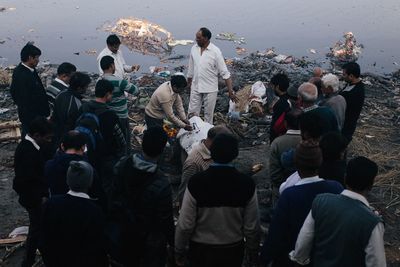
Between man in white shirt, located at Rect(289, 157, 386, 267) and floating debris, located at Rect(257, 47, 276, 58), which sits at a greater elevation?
man in white shirt, located at Rect(289, 157, 386, 267)

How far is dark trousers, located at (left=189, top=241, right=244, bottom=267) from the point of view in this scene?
3289 millimetres

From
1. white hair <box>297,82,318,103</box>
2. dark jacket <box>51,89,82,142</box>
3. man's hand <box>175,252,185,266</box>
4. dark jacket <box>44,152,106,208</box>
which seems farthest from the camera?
dark jacket <box>51,89,82,142</box>

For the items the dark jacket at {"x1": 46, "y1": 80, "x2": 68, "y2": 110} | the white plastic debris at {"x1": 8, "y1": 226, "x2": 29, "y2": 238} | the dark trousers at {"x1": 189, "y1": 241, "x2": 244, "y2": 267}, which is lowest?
the white plastic debris at {"x1": 8, "y1": 226, "x2": 29, "y2": 238}

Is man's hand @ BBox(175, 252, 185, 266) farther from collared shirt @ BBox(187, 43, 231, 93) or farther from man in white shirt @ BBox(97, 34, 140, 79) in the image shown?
collared shirt @ BBox(187, 43, 231, 93)

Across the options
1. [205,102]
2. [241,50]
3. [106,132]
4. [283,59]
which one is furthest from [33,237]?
[241,50]

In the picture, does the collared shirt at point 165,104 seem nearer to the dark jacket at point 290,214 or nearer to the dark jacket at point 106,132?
the dark jacket at point 106,132

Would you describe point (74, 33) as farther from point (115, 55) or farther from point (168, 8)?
point (115, 55)

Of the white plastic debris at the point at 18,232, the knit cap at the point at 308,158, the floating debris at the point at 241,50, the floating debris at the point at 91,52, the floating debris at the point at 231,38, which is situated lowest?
the white plastic debris at the point at 18,232

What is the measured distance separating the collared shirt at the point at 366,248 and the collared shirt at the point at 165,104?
132 inches

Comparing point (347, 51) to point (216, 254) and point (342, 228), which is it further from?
point (342, 228)

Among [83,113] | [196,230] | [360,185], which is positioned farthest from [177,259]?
[83,113]

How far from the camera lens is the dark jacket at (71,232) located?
120 inches

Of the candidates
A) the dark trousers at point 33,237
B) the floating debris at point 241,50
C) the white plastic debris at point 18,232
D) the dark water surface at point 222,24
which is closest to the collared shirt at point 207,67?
the white plastic debris at point 18,232

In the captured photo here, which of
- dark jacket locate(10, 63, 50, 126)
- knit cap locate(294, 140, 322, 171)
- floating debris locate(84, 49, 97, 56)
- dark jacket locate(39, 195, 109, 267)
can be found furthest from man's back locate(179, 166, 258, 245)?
floating debris locate(84, 49, 97, 56)
